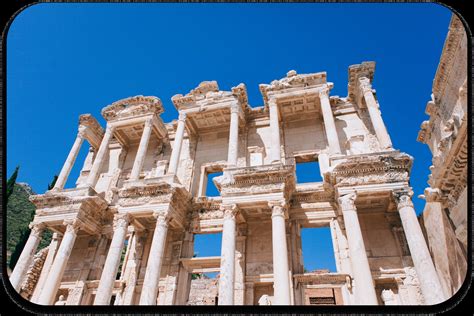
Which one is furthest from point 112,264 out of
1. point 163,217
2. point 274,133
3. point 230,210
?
point 274,133

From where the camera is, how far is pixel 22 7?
2.89m

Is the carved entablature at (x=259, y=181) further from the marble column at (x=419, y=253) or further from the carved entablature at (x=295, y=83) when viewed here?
the carved entablature at (x=295, y=83)

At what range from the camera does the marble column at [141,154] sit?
12.3 meters

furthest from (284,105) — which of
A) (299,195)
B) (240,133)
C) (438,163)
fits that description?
(438,163)

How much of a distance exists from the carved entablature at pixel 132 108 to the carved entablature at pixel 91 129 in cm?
98

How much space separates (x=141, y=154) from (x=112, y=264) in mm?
4812

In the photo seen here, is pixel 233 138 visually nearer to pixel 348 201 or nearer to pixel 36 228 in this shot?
pixel 348 201

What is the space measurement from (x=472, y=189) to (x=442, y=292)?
5804 millimetres

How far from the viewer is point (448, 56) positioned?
23.6ft

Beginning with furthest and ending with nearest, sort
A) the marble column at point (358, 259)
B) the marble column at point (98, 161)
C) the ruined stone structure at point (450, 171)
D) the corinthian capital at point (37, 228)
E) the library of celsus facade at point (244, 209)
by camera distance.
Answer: the marble column at point (98, 161), the corinthian capital at point (37, 228), the library of celsus facade at point (244, 209), the marble column at point (358, 259), the ruined stone structure at point (450, 171)

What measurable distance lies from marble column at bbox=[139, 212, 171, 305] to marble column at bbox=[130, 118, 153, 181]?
2682 mm

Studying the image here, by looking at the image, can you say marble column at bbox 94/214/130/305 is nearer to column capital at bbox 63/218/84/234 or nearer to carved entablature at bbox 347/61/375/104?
column capital at bbox 63/218/84/234

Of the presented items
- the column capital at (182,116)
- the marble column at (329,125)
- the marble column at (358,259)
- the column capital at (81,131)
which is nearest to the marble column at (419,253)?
the marble column at (358,259)

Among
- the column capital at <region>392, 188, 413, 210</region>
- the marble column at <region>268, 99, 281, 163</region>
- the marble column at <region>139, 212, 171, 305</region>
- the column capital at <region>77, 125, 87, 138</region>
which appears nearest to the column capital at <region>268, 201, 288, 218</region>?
the marble column at <region>268, 99, 281, 163</region>
